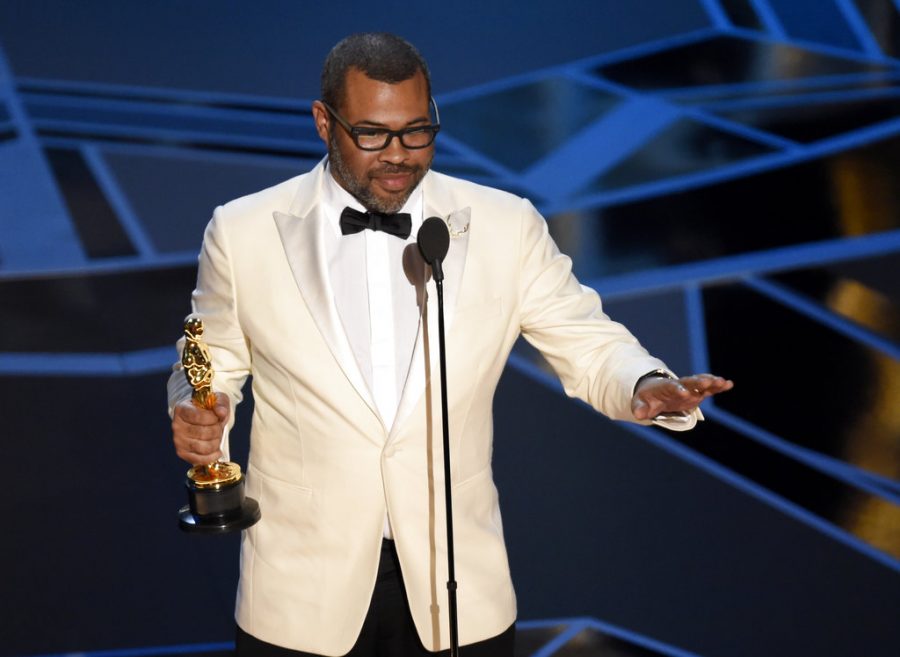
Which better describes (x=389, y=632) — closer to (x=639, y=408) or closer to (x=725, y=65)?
(x=639, y=408)

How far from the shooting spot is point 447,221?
205 centimetres

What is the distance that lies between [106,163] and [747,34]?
114 inches

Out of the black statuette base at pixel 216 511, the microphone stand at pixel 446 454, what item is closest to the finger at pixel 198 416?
the black statuette base at pixel 216 511

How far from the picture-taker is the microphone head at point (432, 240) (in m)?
1.77

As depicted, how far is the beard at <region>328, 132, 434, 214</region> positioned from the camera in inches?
78.7

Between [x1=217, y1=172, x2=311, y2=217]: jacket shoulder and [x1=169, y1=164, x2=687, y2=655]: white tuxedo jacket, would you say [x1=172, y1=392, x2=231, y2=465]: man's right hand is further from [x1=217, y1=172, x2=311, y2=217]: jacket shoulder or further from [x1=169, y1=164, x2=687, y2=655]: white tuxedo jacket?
[x1=217, y1=172, x2=311, y2=217]: jacket shoulder

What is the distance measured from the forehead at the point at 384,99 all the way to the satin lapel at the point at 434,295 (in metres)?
0.17

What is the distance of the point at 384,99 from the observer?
1968 mm

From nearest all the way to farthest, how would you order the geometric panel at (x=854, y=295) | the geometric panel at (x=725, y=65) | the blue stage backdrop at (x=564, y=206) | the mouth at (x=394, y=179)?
the mouth at (x=394, y=179)
the blue stage backdrop at (x=564, y=206)
the geometric panel at (x=854, y=295)
the geometric panel at (x=725, y=65)

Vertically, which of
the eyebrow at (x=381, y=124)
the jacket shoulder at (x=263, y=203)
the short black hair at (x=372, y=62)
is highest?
the short black hair at (x=372, y=62)

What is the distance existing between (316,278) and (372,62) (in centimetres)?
37

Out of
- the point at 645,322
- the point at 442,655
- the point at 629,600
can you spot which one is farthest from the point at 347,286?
the point at 645,322

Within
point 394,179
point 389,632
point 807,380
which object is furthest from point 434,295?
point 807,380

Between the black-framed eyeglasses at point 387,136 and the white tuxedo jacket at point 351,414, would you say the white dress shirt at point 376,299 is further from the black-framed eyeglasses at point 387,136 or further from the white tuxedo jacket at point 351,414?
the black-framed eyeglasses at point 387,136
